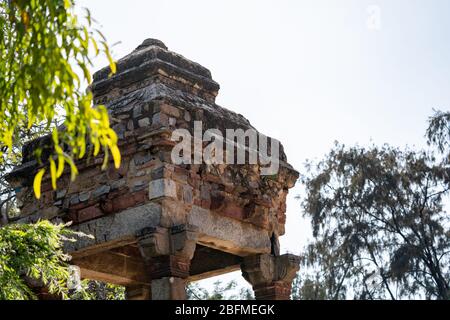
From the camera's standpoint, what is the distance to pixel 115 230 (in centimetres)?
828

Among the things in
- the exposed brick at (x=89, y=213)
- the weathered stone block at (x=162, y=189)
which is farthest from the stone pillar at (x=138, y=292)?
the weathered stone block at (x=162, y=189)

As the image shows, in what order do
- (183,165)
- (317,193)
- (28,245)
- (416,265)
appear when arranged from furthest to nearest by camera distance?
(317,193)
(416,265)
(183,165)
(28,245)

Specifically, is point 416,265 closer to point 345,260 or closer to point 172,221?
point 345,260

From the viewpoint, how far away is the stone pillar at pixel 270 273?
8.98m

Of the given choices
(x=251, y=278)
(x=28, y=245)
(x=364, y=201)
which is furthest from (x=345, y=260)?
(x=28, y=245)

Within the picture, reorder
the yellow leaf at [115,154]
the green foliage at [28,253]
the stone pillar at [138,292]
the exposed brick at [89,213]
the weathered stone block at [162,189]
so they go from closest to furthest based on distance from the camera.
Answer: the yellow leaf at [115,154]
the green foliage at [28,253]
the weathered stone block at [162,189]
the exposed brick at [89,213]
the stone pillar at [138,292]

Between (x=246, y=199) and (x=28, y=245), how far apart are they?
2459mm

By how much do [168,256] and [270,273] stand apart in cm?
158

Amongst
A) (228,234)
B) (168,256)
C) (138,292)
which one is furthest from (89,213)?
(138,292)

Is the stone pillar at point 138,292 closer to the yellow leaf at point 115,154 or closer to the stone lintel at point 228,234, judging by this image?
the stone lintel at point 228,234

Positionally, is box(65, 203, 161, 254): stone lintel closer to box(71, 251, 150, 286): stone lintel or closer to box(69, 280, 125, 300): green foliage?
box(71, 251, 150, 286): stone lintel

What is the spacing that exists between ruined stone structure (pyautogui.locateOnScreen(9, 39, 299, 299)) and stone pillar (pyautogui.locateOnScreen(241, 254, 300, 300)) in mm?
10

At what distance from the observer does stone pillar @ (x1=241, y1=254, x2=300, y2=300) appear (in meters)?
8.98

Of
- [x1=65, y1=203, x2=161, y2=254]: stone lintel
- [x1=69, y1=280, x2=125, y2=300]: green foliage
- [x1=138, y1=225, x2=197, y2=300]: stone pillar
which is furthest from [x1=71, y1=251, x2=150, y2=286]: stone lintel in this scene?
[x1=69, y1=280, x2=125, y2=300]: green foliage
